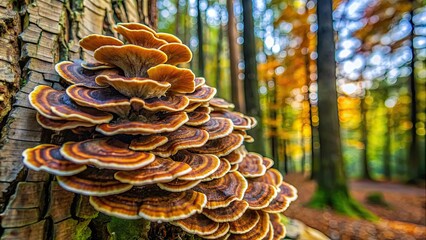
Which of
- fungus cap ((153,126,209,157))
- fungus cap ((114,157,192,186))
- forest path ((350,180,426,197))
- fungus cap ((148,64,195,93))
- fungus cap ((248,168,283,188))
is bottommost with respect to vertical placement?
forest path ((350,180,426,197))

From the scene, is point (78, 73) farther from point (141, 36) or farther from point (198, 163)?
point (198, 163)

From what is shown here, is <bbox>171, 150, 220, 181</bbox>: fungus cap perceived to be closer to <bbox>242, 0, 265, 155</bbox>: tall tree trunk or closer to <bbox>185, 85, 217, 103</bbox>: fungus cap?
<bbox>185, 85, 217, 103</bbox>: fungus cap

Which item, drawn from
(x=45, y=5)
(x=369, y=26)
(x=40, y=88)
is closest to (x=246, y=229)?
(x=40, y=88)

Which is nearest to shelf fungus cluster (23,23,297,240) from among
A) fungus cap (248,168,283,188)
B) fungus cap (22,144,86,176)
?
fungus cap (22,144,86,176)


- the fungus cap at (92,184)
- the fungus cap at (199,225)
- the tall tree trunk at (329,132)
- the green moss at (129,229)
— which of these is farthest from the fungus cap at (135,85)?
the tall tree trunk at (329,132)

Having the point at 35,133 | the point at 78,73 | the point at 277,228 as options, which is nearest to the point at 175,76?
the point at 78,73
